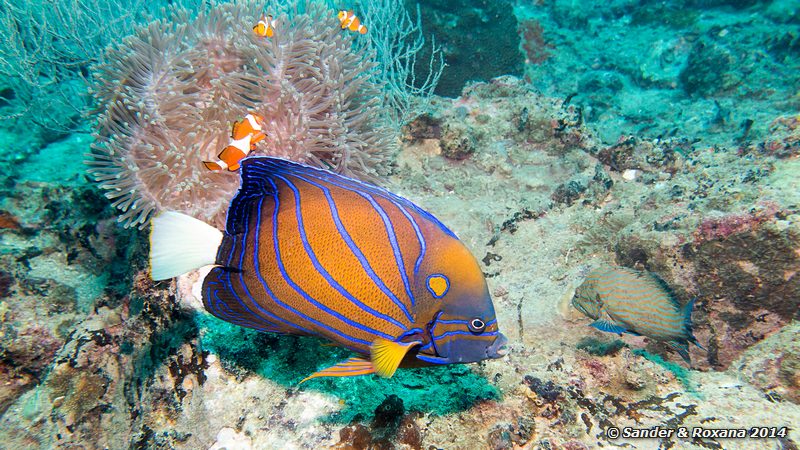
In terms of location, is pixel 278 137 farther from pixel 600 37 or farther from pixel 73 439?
pixel 600 37

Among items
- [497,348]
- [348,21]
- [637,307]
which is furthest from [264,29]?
[637,307]

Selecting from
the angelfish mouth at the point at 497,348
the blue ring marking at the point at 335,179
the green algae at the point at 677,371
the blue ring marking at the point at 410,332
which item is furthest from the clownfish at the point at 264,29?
the green algae at the point at 677,371

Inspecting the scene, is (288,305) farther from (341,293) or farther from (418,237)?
(418,237)

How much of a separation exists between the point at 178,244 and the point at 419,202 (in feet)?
11.3

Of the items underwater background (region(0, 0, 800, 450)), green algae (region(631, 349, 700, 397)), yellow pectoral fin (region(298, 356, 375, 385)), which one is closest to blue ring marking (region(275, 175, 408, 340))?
yellow pectoral fin (region(298, 356, 375, 385))

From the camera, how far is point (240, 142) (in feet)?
10.5

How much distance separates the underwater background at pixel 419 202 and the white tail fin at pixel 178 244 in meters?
1.25


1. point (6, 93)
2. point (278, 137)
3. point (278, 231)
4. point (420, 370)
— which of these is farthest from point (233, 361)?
point (6, 93)

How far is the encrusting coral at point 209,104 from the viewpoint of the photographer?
3.24 meters

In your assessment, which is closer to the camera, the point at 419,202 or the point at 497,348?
the point at 497,348

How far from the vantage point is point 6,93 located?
32.8 ft

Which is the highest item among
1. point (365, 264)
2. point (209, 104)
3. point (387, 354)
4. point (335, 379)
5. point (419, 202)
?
point (209, 104)

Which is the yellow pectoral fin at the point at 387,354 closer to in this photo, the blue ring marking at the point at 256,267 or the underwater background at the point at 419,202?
the blue ring marking at the point at 256,267

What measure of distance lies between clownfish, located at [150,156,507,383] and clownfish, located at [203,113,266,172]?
152 cm
